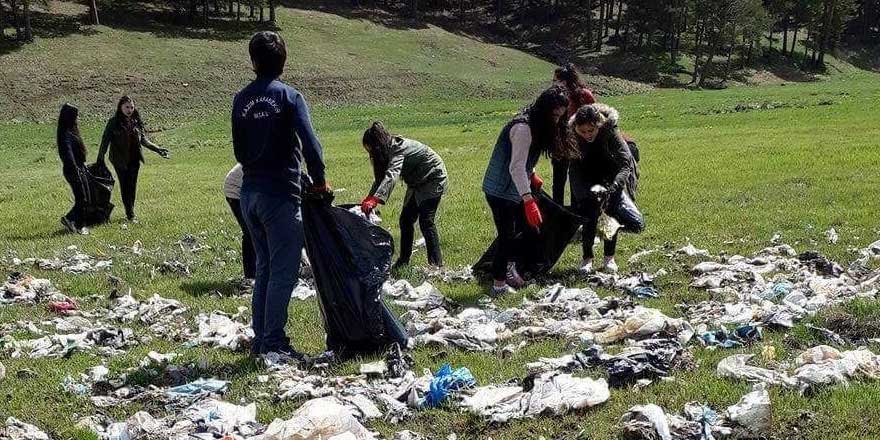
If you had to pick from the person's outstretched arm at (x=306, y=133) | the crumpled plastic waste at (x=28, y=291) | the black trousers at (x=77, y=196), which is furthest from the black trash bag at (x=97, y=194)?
the person's outstretched arm at (x=306, y=133)

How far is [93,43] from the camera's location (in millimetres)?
58906


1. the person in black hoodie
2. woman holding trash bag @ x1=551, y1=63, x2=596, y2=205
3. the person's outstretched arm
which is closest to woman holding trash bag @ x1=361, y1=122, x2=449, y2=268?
woman holding trash bag @ x1=551, y1=63, x2=596, y2=205

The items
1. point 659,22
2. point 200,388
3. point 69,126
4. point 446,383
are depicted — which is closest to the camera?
point 446,383

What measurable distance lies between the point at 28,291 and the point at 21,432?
182 inches

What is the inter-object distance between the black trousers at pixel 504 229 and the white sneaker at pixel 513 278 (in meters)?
0.16

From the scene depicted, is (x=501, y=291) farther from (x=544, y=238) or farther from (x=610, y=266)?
(x=610, y=266)

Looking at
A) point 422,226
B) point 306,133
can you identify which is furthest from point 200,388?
point 422,226

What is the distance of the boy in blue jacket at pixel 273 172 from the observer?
18.9 ft

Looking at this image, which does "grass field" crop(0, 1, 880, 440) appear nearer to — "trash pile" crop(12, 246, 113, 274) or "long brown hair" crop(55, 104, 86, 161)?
"trash pile" crop(12, 246, 113, 274)

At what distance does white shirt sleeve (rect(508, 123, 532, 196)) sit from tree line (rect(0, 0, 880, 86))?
192ft

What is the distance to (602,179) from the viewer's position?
30.0 ft

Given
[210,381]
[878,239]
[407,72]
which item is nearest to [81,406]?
[210,381]

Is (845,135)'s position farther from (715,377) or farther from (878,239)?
(715,377)

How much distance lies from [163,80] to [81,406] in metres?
52.1
